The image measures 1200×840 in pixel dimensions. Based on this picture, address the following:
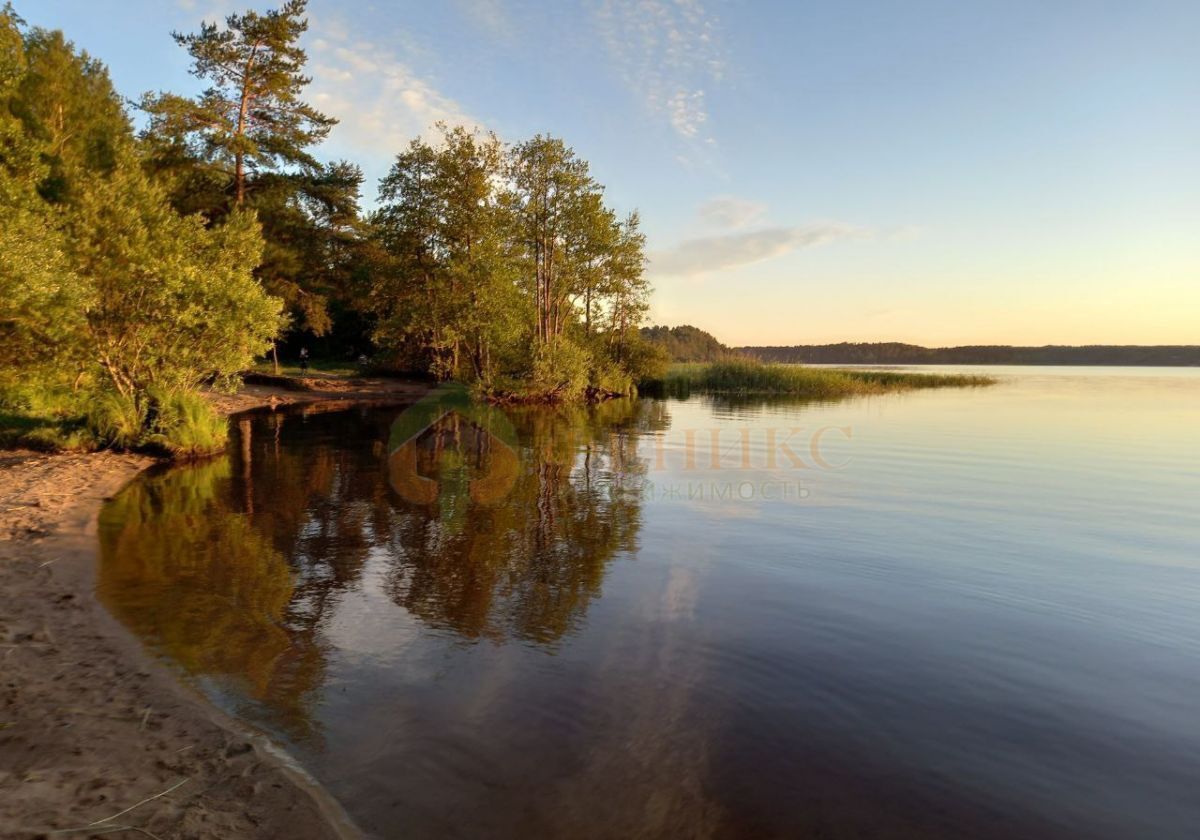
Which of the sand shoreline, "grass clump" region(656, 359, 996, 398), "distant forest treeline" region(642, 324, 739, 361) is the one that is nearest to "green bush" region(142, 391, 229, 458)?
the sand shoreline

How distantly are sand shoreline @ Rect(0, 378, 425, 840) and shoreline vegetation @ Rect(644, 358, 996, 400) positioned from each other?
5583cm

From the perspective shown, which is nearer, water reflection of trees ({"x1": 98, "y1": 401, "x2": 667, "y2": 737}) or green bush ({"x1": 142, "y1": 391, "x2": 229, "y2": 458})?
water reflection of trees ({"x1": 98, "y1": 401, "x2": 667, "y2": 737})

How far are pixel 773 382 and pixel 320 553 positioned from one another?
2259 inches

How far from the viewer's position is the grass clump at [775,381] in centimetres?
6224

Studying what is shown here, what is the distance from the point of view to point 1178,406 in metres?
45.2

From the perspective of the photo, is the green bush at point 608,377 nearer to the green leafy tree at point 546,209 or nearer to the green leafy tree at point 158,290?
the green leafy tree at point 546,209

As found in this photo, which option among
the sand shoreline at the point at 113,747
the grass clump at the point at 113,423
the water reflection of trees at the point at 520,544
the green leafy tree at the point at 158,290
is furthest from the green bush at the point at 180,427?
the sand shoreline at the point at 113,747

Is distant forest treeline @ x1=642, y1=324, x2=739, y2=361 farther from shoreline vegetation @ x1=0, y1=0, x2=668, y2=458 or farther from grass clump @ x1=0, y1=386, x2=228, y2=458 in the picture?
grass clump @ x1=0, y1=386, x2=228, y2=458

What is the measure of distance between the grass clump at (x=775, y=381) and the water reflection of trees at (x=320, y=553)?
4496 centimetres

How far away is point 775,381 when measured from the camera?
63.8m

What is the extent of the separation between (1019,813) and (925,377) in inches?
3186

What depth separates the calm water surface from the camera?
17.0 ft

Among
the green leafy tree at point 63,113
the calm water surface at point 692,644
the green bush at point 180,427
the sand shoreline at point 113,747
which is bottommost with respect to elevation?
the calm water surface at point 692,644

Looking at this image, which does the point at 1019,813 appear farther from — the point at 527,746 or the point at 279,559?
the point at 279,559
